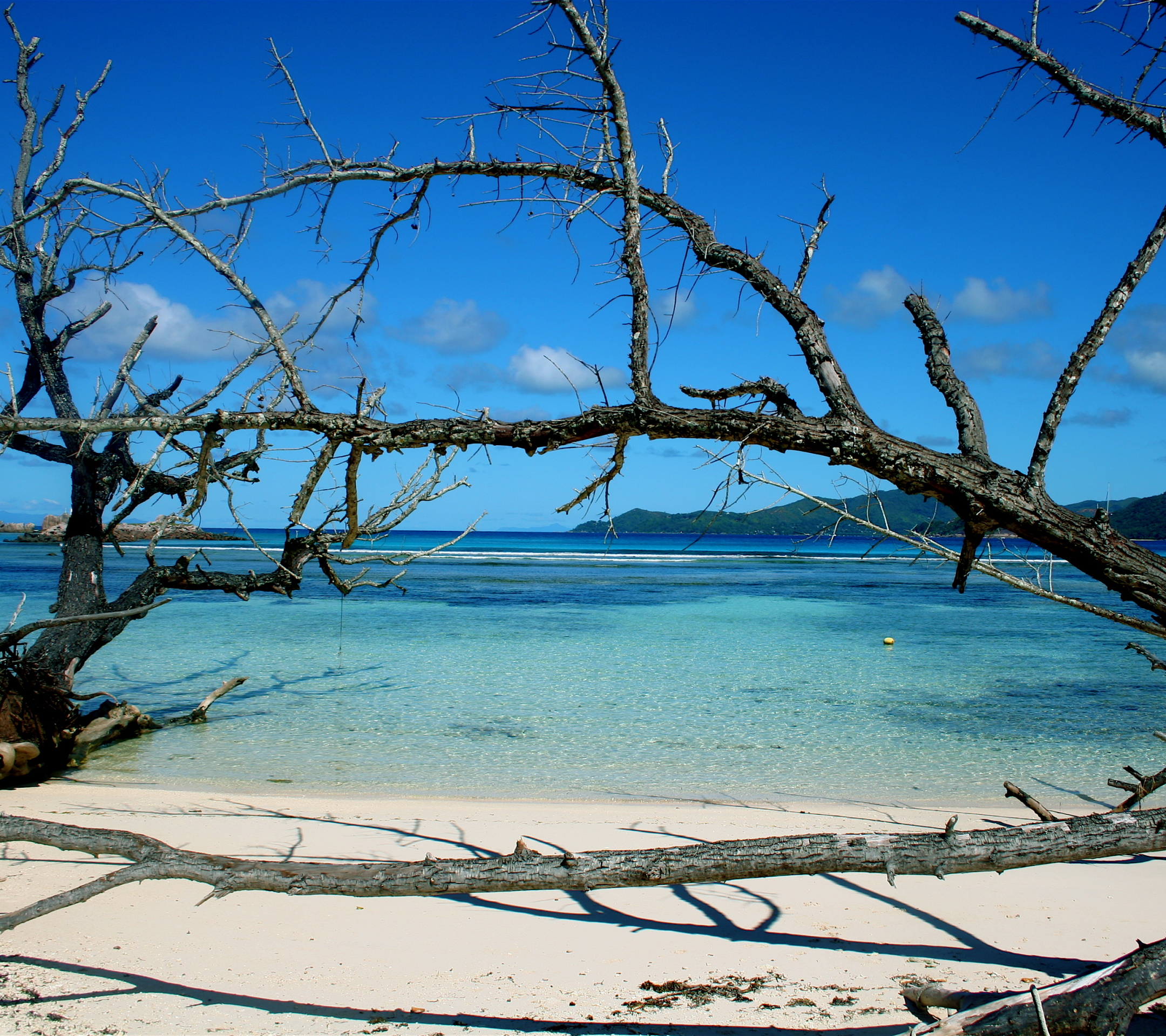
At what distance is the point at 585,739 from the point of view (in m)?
8.93

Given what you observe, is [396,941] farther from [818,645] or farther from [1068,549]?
[818,645]

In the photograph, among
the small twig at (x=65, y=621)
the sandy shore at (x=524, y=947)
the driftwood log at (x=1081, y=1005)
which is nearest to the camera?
the driftwood log at (x=1081, y=1005)

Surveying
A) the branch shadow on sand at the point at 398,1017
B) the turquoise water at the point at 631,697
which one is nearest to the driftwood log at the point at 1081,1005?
the branch shadow on sand at the point at 398,1017

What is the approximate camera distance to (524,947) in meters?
3.73

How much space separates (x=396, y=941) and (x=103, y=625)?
17.7 ft

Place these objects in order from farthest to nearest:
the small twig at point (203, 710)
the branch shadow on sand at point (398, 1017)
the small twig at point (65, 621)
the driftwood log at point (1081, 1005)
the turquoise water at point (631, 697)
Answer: the small twig at point (203, 710)
the turquoise water at point (631, 697)
the small twig at point (65, 621)
the branch shadow on sand at point (398, 1017)
the driftwood log at point (1081, 1005)

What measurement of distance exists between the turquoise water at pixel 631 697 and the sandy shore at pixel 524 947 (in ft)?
6.25

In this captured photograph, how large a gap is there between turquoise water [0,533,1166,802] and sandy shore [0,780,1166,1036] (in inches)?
75.0

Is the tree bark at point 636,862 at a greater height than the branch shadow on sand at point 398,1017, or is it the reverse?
the tree bark at point 636,862

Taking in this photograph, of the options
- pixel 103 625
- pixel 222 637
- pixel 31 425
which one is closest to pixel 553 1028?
pixel 31 425

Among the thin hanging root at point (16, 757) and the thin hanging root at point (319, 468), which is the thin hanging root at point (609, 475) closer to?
the thin hanging root at point (319, 468)

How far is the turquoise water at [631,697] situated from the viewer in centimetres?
764

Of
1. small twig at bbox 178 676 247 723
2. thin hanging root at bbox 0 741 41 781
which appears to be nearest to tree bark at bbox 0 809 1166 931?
thin hanging root at bbox 0 741 41 781

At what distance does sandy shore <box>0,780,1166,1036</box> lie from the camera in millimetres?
3113
